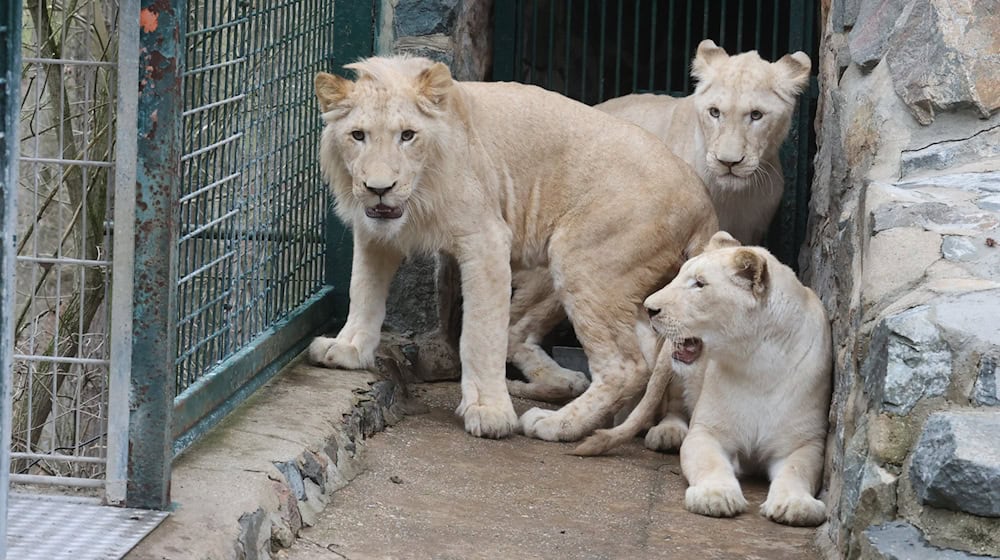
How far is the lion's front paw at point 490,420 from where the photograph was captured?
5.51 metres

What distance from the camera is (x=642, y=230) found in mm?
5809

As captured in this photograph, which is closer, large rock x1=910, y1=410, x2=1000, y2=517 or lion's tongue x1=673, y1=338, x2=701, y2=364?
large rock x1=910, y1=410, x2=1000, y2=517

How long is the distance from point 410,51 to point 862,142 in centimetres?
250

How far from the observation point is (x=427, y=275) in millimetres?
6602

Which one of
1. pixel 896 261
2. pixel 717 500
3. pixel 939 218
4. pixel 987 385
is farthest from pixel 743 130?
pixel 987 385

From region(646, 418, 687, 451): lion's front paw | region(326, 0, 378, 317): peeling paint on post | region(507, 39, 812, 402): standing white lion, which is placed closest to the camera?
region(646, 418, 687, 451): lion's front paw

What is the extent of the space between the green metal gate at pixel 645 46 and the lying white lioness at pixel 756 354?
2526 millimetres

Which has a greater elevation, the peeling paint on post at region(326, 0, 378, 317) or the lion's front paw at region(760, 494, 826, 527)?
the peeling paint on post at region(326, 0, 378, 317)

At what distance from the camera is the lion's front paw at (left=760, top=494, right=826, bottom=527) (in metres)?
4.52

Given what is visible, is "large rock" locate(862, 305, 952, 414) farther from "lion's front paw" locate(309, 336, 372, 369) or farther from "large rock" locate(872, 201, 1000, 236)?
"lion's front paw" locate(309, 336, 372, 369)

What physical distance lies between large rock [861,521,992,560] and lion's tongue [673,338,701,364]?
5.57 feet

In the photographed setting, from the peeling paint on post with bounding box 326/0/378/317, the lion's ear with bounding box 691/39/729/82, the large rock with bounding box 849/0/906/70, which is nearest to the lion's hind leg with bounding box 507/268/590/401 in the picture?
the peeling paint on post with bounding box 326/0/378/317

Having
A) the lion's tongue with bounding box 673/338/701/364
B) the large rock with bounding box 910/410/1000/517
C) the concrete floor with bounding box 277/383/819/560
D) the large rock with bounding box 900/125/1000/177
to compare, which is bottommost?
the concrete floor with bounding box 277/383/819/560

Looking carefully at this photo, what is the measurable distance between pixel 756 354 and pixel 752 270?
0.31 metres
